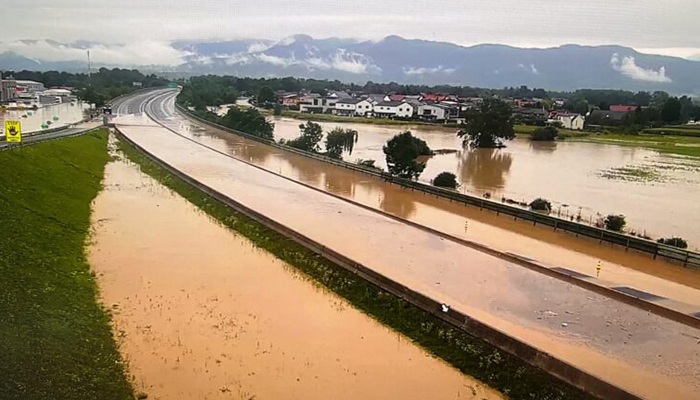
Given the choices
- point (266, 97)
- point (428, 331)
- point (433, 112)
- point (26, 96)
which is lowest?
point (428, 331)

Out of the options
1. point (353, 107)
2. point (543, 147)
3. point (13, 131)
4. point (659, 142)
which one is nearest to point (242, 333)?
point (13, 131)

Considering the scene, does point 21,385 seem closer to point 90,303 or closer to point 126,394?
point 126,394

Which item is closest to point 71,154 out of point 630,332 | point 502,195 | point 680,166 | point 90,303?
point 90,303

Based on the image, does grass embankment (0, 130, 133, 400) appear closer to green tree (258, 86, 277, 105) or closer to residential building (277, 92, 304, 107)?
residential building (277, 92, 304, 107)

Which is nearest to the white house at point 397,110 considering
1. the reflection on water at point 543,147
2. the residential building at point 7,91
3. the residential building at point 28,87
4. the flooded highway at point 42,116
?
the reflection on water at point 543,147

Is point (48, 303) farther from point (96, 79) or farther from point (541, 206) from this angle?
point (96, 79)

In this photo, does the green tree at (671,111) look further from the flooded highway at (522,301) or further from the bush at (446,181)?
the flooded highway at (522,301)
